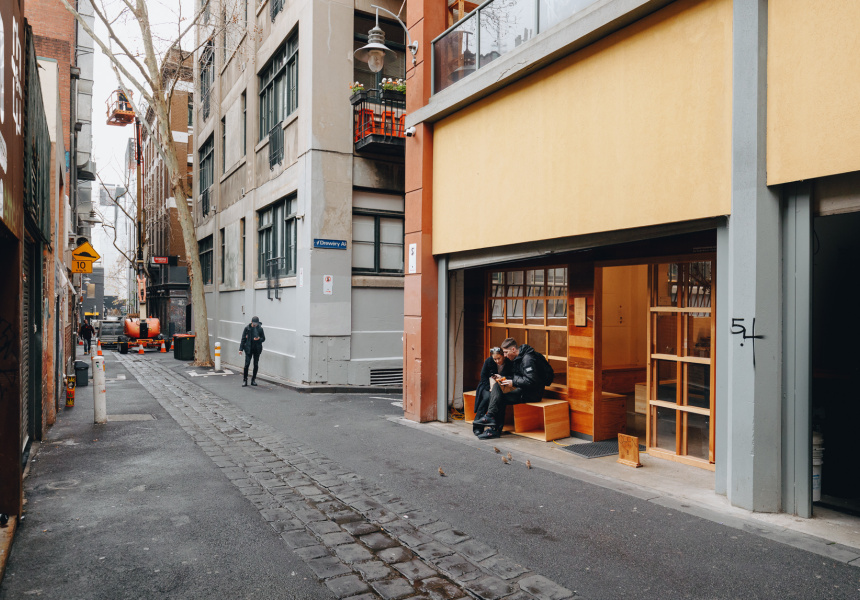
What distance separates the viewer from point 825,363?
701 centimetres

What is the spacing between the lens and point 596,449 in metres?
8.61

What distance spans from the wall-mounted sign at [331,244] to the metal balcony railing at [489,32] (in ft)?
19.3

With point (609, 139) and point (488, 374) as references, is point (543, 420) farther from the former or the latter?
point (609, 139)

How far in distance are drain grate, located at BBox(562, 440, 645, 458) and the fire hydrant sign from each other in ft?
36.1

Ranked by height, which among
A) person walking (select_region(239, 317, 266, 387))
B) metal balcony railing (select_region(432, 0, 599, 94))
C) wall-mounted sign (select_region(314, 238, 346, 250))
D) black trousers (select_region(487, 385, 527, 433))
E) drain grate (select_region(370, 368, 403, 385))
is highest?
metal balcony railing (select_region(432, 0, 599, 94))

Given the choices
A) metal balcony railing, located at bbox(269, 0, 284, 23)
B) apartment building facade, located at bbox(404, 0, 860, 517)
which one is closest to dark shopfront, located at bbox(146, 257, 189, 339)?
metal balcony railing, located at bbox(269, 0, 284, 23)

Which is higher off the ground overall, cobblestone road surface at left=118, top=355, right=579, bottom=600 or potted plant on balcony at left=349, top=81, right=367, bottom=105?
potted plant on balcony at left=349, top=81, right=367, bottom=105

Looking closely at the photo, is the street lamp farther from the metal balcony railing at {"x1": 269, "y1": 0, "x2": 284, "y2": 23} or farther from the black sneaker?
the metal balcony railing at {"x1": 269, "y1": 0, "x2": 284, "y2": 23}

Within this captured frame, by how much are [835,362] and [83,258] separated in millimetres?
13926

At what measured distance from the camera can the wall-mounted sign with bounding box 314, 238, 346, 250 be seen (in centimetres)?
1581

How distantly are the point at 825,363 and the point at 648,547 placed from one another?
3.48 m

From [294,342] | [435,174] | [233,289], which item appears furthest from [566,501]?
[233,289]

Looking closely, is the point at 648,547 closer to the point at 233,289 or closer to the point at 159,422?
the point at 159,422

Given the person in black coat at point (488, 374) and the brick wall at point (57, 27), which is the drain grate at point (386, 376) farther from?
the brick wall at point (57, 27)
